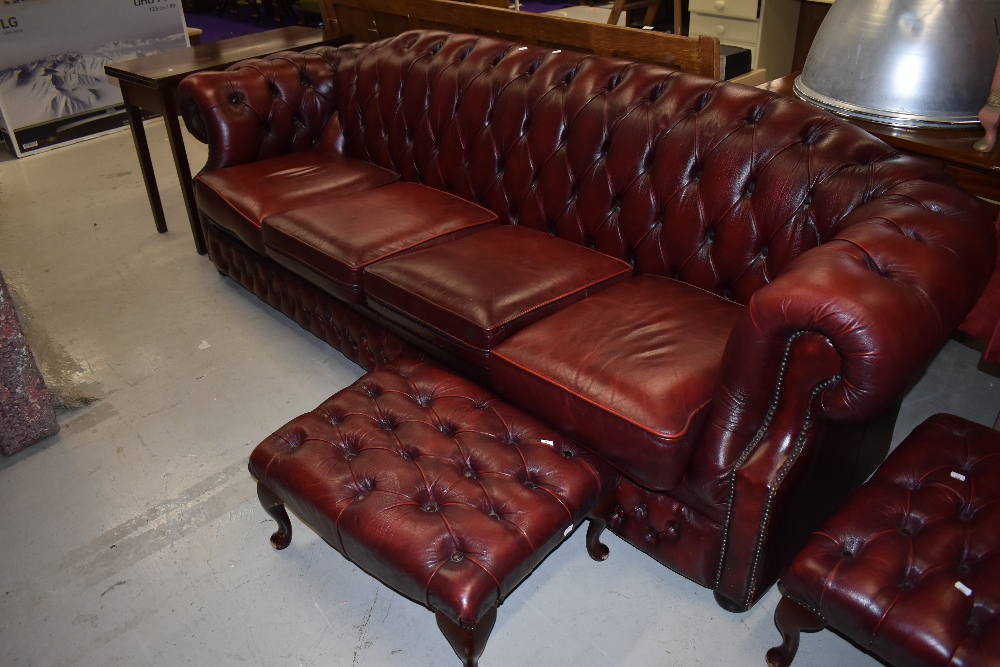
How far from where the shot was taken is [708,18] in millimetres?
4379

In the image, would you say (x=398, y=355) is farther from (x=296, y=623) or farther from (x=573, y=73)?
(x=573, y=73)

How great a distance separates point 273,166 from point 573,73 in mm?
1313

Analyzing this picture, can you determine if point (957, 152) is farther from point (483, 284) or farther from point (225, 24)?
point (225, 24)

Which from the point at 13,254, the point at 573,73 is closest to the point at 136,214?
the point at 13,254

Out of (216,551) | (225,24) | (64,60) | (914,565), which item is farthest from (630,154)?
(225,24)

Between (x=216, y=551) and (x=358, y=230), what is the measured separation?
1063mm

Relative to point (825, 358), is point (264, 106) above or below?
above

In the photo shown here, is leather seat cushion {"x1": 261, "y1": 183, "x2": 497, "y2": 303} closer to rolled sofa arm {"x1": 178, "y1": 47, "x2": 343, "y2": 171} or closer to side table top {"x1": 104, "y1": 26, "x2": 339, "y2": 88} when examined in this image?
rolled sofa arm {"x1": 178, "y1": 47, "x2": 343, "y2": 171}

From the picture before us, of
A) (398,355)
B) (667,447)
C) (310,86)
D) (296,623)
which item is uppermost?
(310,86)

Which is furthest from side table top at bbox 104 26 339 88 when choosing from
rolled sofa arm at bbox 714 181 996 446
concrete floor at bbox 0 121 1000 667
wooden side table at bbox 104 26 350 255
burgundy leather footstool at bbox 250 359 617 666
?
rolled sofa arm at bbox 714 181 996 446

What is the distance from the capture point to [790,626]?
5.04ft

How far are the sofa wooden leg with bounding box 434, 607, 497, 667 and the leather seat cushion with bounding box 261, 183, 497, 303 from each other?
1176 millimetres

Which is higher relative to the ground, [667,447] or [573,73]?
[573,73]

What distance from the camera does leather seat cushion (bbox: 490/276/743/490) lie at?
5.35 ft
